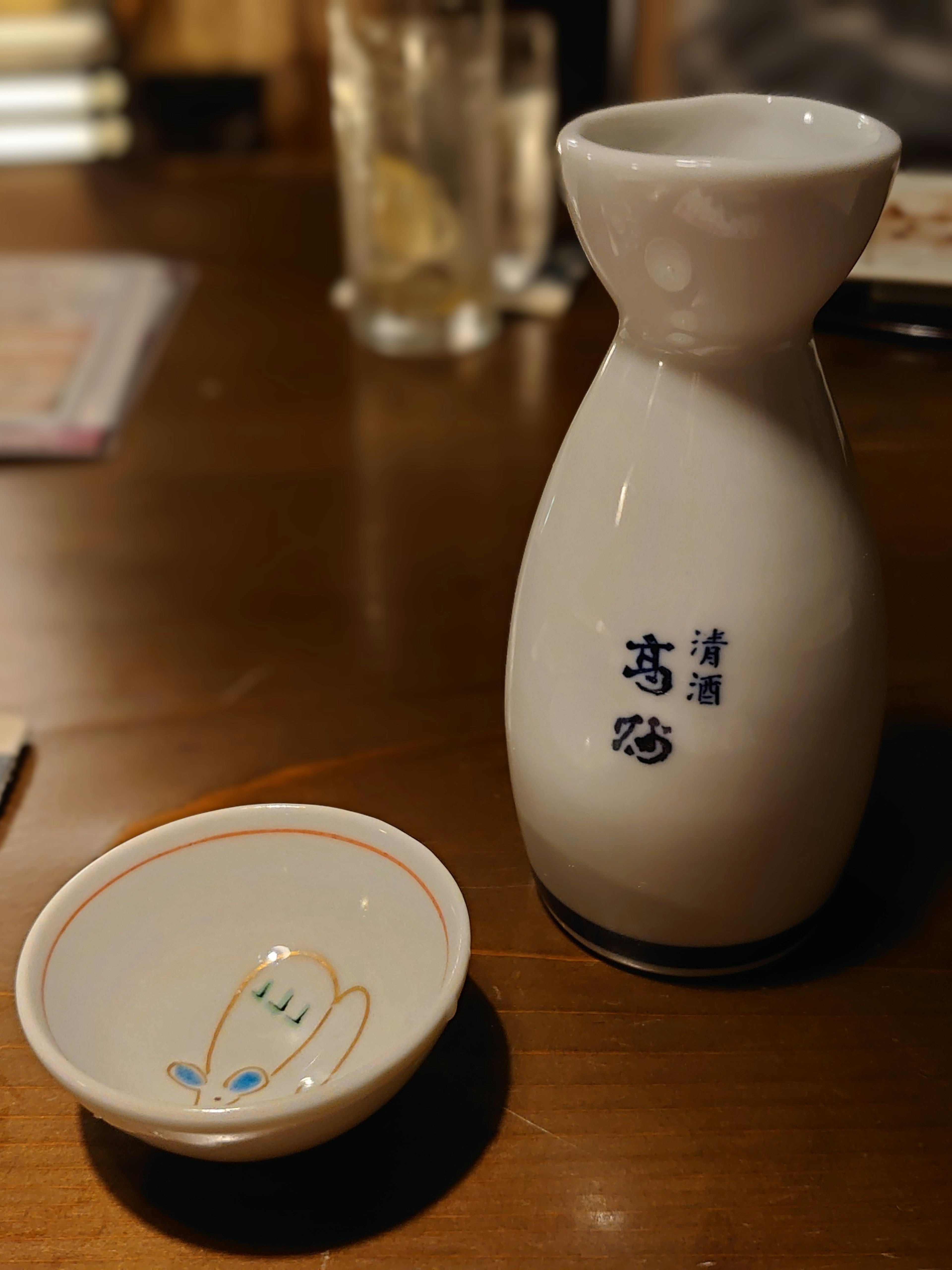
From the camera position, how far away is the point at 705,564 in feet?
1.26

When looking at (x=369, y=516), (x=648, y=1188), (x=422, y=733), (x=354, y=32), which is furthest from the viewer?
(x=354, y=32)

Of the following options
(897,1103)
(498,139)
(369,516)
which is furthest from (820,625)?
(498,139)

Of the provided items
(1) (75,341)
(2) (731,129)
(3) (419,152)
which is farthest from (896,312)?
(1) (75,341)

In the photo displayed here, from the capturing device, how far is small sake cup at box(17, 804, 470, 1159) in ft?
1.25

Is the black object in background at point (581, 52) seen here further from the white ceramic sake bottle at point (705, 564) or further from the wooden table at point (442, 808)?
the white ceramic sake bottle at point (705, 564)

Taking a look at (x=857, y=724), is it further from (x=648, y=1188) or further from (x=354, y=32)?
(x=354, y=32)

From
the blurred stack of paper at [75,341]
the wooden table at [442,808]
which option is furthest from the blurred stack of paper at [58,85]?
the wooden table at [442,808]

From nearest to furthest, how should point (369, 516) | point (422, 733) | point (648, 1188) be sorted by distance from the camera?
point (648, 1188) < point (422, 733) < point (369, 516)

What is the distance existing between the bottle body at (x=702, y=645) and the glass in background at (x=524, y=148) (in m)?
0.72

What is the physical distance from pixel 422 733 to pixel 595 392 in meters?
0.23

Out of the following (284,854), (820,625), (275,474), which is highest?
(820,625)

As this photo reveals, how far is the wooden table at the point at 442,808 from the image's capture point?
37 centimetres

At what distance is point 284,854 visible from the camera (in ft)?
1.53

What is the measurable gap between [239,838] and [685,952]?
0.52 feet
